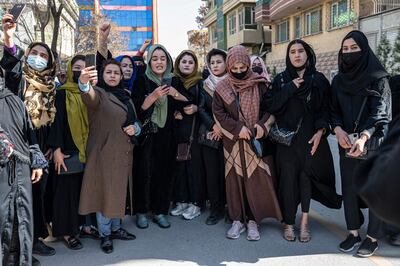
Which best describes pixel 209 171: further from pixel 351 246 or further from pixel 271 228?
pixel 351 246

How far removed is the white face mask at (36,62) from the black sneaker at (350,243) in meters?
3.16

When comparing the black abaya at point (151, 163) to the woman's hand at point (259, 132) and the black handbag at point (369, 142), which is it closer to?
the woman's hand at point (259, 132)

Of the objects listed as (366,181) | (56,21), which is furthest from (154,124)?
(56,21)

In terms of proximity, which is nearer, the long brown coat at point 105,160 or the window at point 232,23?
the long brown coat at point 105,160

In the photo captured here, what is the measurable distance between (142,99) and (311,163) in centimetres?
186

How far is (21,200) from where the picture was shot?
2.95 metres

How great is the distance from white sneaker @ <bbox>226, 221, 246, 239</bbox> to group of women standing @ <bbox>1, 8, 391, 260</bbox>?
0.04 ft

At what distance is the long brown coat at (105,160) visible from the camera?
3783mm

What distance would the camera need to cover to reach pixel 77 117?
3707 mm

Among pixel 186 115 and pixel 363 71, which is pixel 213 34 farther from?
pixel 363 71

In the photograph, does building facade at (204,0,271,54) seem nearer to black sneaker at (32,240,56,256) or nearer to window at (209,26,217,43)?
window at (209,26,217,43)

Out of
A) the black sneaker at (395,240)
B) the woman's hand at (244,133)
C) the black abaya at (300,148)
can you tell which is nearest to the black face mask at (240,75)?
the black abaya at (300,148)

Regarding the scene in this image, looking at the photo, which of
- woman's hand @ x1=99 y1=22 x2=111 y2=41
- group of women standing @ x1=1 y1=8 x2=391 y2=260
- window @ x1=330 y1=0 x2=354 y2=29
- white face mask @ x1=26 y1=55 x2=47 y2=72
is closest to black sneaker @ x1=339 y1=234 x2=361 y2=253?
group of women standing @ x1=1 y1=8 x2=391 y2=260

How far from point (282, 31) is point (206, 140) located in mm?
23575
